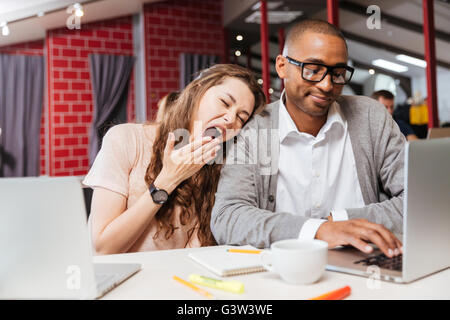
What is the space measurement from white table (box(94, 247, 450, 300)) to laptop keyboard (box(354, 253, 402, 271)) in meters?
0.05

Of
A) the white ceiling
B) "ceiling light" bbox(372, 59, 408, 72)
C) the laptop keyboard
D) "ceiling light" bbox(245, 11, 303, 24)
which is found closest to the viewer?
the laptop keyboard

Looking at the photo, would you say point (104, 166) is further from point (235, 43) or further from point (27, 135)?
point (27, 135)

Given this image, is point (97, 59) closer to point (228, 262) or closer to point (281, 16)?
point (281, 16)

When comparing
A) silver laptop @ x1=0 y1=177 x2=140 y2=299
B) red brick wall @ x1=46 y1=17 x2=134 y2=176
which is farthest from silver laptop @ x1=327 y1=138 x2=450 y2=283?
red brick wall @ x1=46 y1=17 x2=134 y2=176

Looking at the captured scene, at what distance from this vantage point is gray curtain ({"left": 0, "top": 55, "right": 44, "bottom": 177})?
17.9 feet

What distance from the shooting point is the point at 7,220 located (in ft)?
2.19

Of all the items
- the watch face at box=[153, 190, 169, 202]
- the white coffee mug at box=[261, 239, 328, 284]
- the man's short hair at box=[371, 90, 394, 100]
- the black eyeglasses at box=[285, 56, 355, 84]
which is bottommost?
the white coffee mug at box=[261, 239, 328, 284]

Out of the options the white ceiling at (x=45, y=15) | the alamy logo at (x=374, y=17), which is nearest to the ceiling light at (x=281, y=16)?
the alamy logo at (x=374, y=17)

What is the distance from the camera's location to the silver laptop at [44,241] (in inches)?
25.9

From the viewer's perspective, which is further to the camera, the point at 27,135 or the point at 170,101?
the point at 27,135

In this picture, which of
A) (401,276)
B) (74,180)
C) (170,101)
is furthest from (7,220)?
(170,101)

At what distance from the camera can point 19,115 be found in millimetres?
5457

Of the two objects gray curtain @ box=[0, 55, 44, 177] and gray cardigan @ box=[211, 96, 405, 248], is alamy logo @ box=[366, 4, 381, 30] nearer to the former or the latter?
gray cardigan @ box=[211, 96, 405, 248]

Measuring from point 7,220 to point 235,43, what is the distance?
4789 mm
